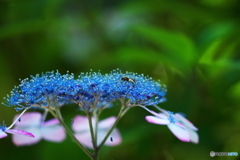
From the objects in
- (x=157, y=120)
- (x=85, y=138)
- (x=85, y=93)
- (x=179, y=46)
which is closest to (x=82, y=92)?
(x=85, y=93)

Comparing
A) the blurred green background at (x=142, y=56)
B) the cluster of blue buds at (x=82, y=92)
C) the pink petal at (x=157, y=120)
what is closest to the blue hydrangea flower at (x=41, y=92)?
the cluster of blue buds at (x=82, y=92)

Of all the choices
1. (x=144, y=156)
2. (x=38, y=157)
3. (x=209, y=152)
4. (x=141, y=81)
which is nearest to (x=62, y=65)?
(x=38, y=157)

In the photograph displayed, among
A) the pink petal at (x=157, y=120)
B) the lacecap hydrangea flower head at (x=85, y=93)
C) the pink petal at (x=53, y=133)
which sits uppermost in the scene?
the lacecap hydrangea flower head at (x=85, y=93)

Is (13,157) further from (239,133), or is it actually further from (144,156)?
(239,133)

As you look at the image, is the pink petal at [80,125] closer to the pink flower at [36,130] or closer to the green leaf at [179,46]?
the pink flower at [36,130]

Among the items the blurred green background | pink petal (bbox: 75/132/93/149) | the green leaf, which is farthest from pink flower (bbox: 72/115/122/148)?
the green leaf
